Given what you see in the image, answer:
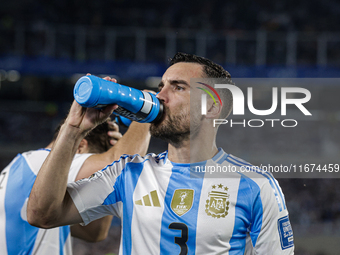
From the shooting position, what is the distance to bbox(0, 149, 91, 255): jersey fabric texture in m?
2.00

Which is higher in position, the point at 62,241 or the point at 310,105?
the point at 310,105

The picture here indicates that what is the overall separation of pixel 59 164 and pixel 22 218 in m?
0.82

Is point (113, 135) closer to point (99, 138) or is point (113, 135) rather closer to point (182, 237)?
point (99, 138)

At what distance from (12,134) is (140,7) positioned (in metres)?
5.66

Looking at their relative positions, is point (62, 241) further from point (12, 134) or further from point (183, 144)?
point (12, 134)

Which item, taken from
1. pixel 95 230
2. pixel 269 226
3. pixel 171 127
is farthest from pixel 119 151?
pixel 269 226

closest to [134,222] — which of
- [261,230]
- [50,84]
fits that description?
[261,230]

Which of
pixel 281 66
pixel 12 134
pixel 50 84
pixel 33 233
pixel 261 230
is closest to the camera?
pixel 261 230

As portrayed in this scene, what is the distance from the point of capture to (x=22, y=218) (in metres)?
2.00

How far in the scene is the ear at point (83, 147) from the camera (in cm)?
238

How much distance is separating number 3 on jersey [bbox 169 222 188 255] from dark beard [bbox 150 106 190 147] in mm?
401

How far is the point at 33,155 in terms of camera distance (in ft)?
6.88

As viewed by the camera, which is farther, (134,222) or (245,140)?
(245,140)

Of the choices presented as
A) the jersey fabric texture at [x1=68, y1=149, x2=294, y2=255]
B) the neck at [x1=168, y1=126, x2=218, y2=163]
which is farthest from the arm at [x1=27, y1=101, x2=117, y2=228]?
the neck at [x1=168, y1=126, x2=218, y2=163]
